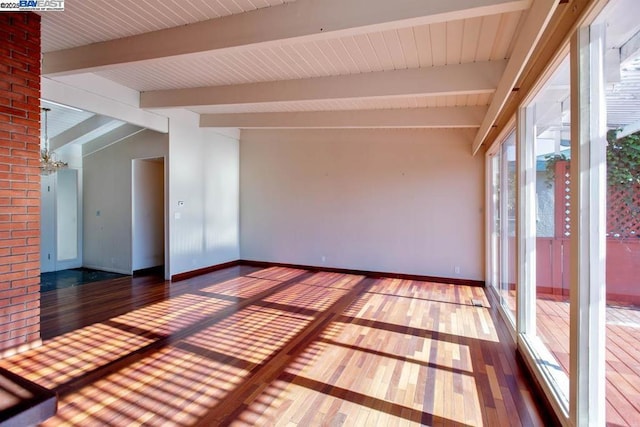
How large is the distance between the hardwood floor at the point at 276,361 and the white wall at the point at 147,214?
68.5 inches

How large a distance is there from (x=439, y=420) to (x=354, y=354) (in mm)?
1023

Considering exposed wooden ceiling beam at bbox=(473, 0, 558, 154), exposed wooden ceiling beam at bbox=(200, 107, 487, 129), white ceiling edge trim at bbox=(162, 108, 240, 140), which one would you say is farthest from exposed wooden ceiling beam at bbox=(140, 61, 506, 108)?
exposed wooden ceiling beam at bbox=(200, 107, 487, 129)

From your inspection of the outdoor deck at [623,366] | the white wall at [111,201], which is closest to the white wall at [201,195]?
the white wall at [111,201]

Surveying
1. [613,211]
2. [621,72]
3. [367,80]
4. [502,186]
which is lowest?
[613,211]

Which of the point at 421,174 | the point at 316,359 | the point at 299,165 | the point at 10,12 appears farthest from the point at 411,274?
the point at 10,12

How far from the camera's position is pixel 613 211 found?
5.05 feet

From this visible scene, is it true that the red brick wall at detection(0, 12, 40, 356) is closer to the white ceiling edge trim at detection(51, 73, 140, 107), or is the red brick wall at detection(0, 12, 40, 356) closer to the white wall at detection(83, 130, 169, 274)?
the white ceiling edge trim at detection(51, 73, 140, 107)

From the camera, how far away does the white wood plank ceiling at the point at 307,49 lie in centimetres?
242

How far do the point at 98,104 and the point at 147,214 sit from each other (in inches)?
107

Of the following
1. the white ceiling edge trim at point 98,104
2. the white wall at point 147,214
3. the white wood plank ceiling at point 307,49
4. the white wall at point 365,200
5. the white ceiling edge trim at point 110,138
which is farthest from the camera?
the white wall at point 147,214

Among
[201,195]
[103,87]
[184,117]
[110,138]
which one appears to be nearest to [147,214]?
[201,195]

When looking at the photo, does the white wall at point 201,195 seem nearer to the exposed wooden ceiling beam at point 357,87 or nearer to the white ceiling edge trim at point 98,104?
the white ceiling edge trim at point 98,104

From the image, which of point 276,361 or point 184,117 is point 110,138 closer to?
point 184,117

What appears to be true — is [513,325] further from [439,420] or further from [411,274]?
[411,274]
